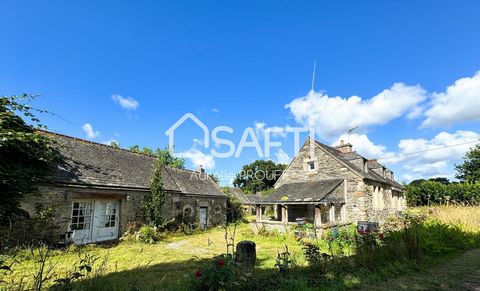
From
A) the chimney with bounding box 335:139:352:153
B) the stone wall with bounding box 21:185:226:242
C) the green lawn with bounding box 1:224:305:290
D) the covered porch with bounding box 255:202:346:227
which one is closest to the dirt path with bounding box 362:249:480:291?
the green lawn with bounding box 1:224:305:290

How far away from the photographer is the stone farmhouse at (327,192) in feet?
49.2

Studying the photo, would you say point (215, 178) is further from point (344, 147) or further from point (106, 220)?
point (106, 220)

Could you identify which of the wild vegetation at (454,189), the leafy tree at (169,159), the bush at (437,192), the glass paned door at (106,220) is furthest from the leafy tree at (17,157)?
the leafy tree at (169,159)

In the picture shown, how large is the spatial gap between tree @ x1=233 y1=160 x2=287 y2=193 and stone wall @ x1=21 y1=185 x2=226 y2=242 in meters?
40.9

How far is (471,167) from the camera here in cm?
3353

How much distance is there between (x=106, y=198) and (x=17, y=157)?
3860 millimetres

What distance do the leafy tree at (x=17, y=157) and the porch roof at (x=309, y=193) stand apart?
11792 millimetres

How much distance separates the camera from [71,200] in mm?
10648

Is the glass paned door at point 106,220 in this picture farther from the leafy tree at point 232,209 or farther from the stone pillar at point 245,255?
the leafy tree at point 232,209

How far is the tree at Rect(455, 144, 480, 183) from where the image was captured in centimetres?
3208

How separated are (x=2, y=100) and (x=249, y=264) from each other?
10798mm

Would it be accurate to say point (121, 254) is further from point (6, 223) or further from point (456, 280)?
point (456, 280)

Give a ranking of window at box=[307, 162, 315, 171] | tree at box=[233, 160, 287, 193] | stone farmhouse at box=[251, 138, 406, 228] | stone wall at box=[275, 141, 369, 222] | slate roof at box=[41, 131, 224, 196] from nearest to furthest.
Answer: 1. slate roof at box=[41, 131, 224, 196]
2. stone farmhouse at box=[251, 138, 406, 228]
3. stone wall at box=[275, 141, 369, 222]
4. window at box=[307, 162, 315, 171]
5. tree at box=[233, 160, 287, 193]

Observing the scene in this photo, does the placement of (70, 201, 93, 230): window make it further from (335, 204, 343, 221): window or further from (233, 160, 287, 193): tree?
(233, 160, 287, 193): tree
